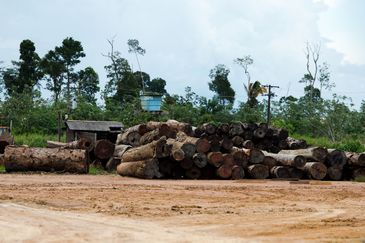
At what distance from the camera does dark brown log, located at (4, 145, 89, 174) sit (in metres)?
23.3

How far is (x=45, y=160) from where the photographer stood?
2359cm

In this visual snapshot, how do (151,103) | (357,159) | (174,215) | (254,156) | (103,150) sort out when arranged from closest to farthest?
(174,215) < (254,156) < (357,159) < (103,150) < (151,103)

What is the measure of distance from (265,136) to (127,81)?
129 ft

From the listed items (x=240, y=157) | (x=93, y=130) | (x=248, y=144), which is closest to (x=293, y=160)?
(x=240, y=157)

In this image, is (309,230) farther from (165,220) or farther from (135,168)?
(135,168)

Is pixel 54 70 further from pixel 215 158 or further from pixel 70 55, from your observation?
pixel 215 158

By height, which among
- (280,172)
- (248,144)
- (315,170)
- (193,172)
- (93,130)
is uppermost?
(93,130)

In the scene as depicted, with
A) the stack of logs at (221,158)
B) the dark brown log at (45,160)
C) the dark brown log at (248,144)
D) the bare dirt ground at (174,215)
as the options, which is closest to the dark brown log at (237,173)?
the stack of logs at (221,158)

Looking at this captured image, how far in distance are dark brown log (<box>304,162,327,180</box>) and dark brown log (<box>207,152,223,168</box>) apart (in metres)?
3.58

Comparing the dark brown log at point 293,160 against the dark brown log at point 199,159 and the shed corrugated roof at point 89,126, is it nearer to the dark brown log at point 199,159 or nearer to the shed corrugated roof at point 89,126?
the dark brown log at point 199,159

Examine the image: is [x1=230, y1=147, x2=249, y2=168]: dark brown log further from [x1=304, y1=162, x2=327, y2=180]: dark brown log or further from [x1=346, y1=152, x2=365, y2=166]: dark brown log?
[x1=346, y1=152, x2=365, y2=166]: dark brown log

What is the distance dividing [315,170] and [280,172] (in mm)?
1507

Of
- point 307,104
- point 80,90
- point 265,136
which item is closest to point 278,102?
point 307,104

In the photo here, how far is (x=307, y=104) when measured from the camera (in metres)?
58.8
